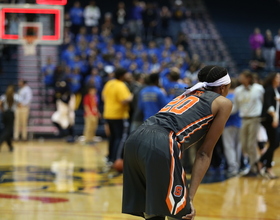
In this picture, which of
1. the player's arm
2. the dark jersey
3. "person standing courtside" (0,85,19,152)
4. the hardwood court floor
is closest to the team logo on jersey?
the player's arm

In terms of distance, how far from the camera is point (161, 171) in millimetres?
3695

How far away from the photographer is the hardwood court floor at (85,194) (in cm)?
664

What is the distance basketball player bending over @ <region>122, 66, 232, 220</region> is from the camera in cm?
370

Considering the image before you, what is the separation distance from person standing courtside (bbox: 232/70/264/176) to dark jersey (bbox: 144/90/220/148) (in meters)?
6.12

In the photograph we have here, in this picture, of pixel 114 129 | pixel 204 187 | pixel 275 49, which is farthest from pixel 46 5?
pixel 275 49

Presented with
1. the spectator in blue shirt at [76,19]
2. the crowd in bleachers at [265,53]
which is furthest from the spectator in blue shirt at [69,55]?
the crowd in bleachers at [265,53]

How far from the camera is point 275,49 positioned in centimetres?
2241

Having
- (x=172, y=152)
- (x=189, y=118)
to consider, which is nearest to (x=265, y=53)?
(x=189, y=118)

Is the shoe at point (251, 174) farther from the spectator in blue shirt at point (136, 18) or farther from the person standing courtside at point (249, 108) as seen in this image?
the spectator in blue shirt at point (136, 18)

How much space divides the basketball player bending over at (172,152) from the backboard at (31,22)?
8.14m

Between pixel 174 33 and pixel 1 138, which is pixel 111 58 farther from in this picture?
pixel 1 138

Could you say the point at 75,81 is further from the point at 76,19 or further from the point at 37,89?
the point at 76,19

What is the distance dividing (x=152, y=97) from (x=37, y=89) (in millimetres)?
11978

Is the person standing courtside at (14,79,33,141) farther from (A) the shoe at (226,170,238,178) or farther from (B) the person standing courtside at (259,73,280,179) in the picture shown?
(B) the person standing courtside at (259,73,280,179)
